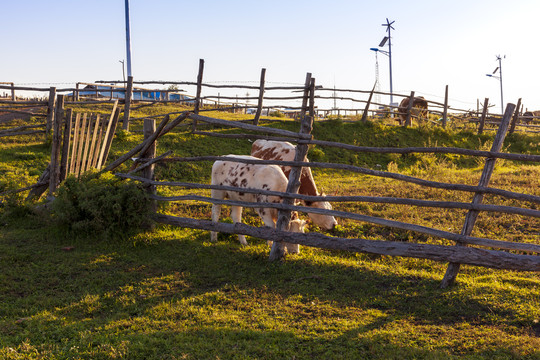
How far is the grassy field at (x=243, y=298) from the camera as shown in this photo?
3506mm

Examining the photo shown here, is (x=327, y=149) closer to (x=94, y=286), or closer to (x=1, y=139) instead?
(x=1, y=139)

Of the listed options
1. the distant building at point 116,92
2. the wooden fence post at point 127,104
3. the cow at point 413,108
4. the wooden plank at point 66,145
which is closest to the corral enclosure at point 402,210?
the wooden plank at point 66,145

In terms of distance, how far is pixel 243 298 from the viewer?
4.54 metres

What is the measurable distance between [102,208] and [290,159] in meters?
3.44

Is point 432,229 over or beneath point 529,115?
beneath

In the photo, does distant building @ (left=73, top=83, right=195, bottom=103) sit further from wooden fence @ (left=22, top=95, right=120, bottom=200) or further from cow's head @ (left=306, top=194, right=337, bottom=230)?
cow's head @ (left=306, top=194, right=337, bottom=230)

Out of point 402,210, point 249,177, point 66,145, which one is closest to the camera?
point 249,177

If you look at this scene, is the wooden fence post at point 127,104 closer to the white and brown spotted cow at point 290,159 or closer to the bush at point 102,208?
the white and brown spotted cow at point 290,159

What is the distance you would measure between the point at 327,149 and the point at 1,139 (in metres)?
8.97

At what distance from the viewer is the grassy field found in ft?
11.5

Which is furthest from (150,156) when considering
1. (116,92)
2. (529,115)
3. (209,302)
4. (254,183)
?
(529,115)

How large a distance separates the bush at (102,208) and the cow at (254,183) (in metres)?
Result: 1.09

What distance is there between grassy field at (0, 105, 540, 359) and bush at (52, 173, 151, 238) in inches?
5.3

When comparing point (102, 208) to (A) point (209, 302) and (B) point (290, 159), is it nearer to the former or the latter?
(A) point (209, 302)
